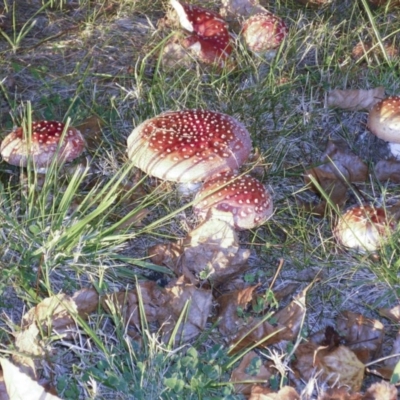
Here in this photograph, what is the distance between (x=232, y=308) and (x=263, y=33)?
1846mm

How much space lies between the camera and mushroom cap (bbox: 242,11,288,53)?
401 cm

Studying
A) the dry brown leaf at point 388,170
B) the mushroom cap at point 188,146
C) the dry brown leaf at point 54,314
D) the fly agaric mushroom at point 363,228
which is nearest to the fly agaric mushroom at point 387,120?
the dry brown leaf at point 388,170

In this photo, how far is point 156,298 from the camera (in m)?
2.74

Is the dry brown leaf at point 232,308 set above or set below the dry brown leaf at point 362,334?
above

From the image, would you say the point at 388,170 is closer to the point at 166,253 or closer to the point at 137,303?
the point at 166,253

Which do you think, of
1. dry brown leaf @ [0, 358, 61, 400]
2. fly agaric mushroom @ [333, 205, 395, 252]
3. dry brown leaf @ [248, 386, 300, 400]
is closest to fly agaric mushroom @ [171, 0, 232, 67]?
fly agaric mushroom @ [333, 205, 395, 252]

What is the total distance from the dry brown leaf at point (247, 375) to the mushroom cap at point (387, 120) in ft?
4.49

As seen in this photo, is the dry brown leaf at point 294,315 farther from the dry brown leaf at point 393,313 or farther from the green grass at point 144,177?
the dry brown leaf at point 393,313

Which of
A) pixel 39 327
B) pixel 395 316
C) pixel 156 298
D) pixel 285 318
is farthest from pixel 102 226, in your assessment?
pixel 395 316

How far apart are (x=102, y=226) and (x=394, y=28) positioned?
239 centimetres

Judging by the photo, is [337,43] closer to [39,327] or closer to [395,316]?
[395,316]

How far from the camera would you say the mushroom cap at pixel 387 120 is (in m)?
3.32

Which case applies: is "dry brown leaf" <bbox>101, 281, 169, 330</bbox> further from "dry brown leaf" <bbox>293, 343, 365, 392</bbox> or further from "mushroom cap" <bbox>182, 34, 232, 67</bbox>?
"mushroom cap" <bbox>182, 34, 232, 67</bbox>

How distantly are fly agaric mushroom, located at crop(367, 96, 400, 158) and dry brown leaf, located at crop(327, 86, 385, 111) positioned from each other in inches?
13.0
